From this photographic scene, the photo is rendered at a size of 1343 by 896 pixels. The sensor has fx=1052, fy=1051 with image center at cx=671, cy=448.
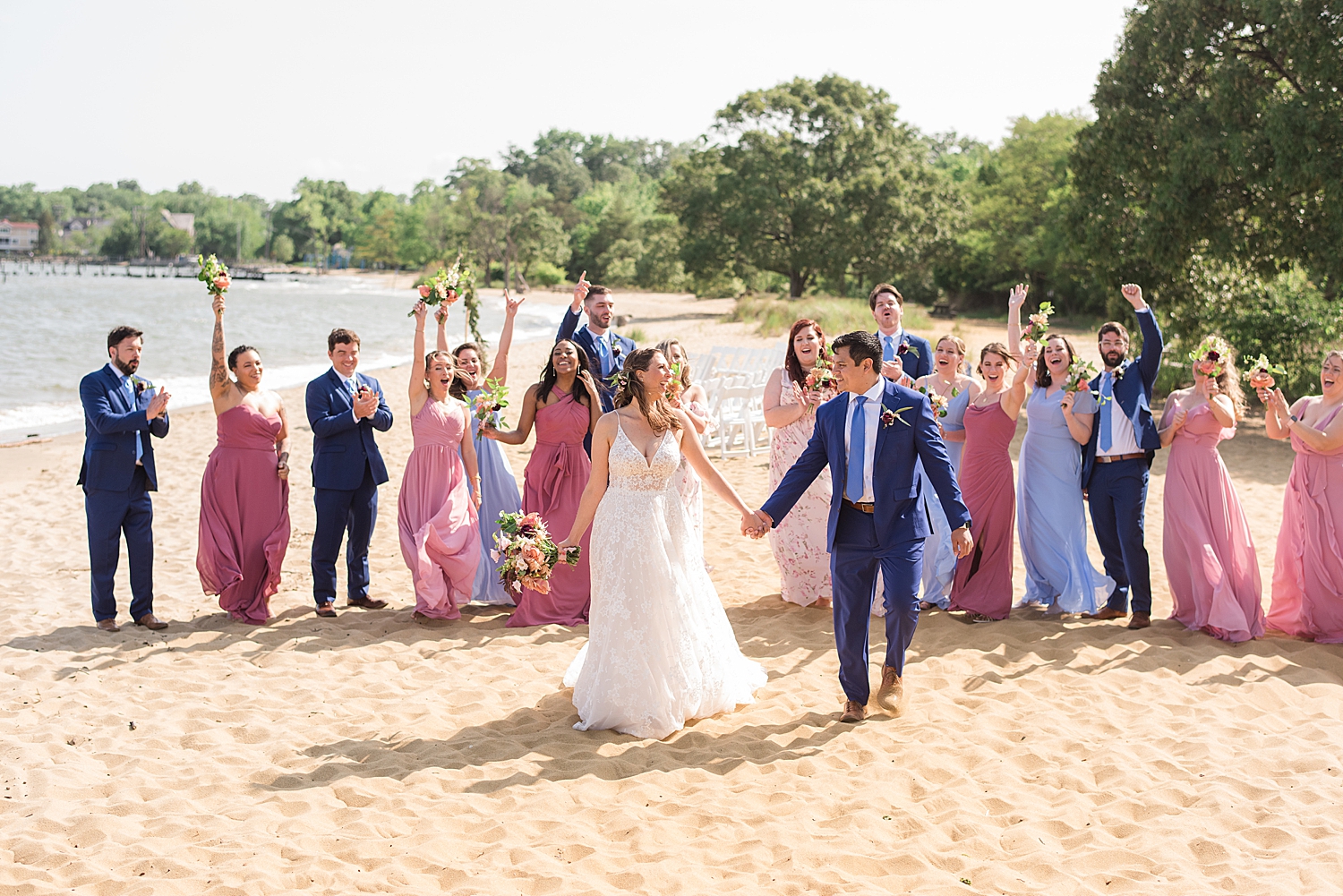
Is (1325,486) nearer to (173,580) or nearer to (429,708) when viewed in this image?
(429,708)

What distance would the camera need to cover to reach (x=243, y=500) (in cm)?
772

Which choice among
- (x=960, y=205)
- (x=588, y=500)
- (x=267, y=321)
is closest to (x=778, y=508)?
(x=588, y=500)

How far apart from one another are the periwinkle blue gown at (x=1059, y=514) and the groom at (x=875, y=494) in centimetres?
235

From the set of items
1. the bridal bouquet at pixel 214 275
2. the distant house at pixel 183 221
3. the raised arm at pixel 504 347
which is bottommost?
the raised arm at pixel 504 347

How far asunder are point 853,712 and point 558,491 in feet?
9.50

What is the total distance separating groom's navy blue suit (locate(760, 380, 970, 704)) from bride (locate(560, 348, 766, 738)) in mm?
589

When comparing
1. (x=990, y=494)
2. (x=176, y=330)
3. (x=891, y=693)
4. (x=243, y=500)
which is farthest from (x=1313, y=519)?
(x=176, y=330)

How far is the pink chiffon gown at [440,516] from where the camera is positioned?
7.66 meters

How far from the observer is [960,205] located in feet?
142

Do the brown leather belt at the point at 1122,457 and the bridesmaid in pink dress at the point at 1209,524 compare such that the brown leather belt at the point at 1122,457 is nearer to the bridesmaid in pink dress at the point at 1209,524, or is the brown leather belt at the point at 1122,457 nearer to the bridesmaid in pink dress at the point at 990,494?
the bridesmaid in pink dress at the point at 1209,524

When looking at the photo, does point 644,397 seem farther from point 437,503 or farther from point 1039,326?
point 1039,326

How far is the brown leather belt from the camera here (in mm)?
7414

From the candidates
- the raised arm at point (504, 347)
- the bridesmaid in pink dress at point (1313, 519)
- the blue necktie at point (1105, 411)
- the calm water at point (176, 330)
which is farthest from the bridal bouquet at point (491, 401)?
the calm water at point (176, 330)

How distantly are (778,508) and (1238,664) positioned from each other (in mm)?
3239
